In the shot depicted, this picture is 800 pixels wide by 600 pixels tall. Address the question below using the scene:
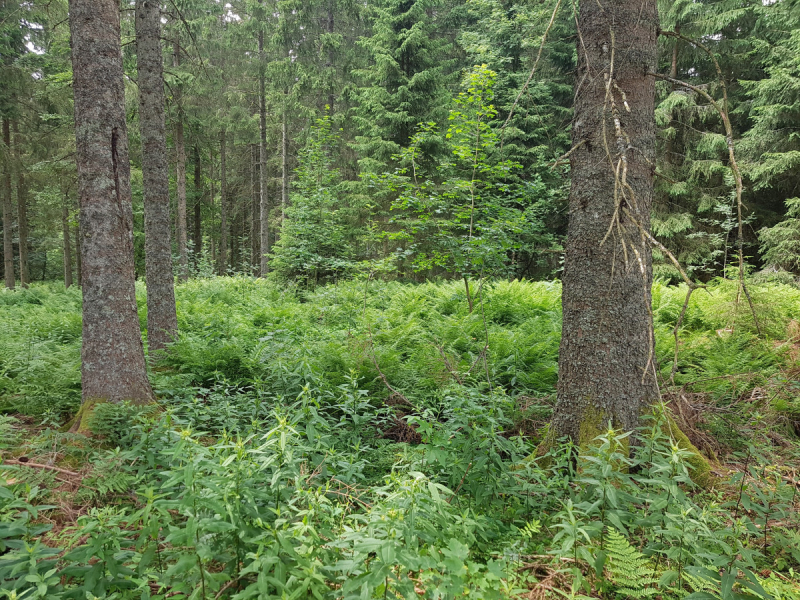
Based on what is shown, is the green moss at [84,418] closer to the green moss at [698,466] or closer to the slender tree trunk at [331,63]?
the green moss at [698,466]

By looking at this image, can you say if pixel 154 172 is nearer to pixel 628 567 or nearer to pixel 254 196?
pixel 628 567

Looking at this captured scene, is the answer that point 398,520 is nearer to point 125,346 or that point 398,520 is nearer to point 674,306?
point 125,346

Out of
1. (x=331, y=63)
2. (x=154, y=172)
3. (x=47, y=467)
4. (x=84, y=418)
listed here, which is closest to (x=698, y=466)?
(x=47, y=467)

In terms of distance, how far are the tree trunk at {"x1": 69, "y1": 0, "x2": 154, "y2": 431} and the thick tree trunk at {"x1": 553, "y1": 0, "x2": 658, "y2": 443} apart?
13.1 feet

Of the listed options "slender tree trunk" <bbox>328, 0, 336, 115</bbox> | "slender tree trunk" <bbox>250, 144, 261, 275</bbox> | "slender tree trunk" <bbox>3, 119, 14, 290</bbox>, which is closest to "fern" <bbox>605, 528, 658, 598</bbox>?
"slender tree trunk" <bbox>328, 0, 336, 115</bbox>

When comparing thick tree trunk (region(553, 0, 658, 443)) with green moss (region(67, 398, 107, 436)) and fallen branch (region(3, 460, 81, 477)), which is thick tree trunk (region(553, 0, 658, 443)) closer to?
fallen branch (region(3, 460, 81, 477))

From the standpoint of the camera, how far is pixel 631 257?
10.0ft

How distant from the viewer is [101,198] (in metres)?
3.89

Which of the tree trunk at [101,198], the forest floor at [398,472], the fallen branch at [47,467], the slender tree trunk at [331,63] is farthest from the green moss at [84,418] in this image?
the slender tree trunk at [331,63]

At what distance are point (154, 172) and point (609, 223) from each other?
6.05m

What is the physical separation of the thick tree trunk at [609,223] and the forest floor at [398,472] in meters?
0.26

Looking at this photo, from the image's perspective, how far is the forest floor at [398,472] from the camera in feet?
5.77

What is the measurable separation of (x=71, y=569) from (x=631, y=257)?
357 centimetres

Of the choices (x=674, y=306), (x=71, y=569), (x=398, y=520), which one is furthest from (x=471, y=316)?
(x=71, y=569)
